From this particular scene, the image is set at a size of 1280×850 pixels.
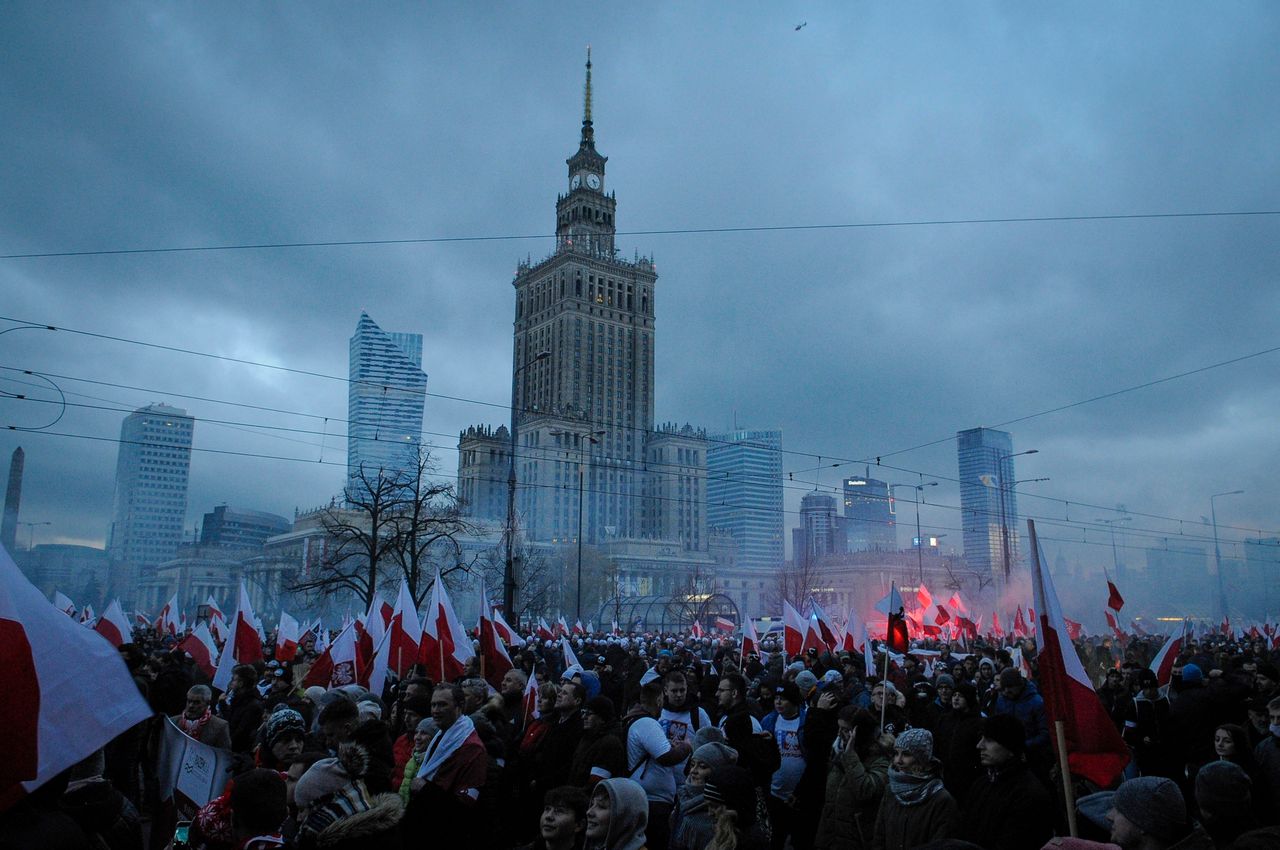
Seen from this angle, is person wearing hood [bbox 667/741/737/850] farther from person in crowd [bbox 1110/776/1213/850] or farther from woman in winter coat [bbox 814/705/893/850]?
person in crowd [bbox 1110/776/1213/850]

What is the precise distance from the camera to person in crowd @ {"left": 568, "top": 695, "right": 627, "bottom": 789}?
5.62 metres

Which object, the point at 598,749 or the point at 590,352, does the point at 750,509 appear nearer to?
the point at 590,352

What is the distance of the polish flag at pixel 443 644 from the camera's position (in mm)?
13461

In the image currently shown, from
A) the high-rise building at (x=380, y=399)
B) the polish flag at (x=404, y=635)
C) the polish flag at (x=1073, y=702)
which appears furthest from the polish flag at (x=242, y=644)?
the high-rise building at (x=380, y=399)

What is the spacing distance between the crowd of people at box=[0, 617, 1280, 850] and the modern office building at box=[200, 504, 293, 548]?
125 metres

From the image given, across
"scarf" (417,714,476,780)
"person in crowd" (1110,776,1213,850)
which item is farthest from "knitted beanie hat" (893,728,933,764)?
"scarf" (417,714,476,780)

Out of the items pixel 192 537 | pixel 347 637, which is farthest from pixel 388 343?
pixel 347 637

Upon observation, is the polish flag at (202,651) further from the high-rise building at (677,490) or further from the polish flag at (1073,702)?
the high-rise building at (677,490)

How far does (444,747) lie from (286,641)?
16402 millimetres

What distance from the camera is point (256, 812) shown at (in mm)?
3869

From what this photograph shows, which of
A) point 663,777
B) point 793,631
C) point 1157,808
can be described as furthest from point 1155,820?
point 793,631

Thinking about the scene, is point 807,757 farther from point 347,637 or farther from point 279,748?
point 347,637

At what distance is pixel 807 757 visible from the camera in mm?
7109

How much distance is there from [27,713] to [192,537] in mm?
136015
